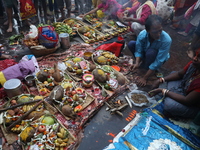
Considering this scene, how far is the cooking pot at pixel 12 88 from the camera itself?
2674mm

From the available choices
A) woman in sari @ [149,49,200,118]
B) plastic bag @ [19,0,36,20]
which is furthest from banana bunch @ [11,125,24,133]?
plastic bag @ [19,0,36,20]

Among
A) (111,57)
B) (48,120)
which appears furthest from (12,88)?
(111,57)

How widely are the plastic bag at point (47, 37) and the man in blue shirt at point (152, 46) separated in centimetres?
216

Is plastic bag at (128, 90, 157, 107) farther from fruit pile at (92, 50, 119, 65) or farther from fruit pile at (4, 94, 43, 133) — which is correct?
fruit pile at (4, 94, 43, 133)

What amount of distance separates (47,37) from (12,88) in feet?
5.95

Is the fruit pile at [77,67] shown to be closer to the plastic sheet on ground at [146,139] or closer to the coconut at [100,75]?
the coconut at [100,75]

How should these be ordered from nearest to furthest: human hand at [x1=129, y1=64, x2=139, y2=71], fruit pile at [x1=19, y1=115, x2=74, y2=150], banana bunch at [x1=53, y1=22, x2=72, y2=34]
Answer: fruit pile at [x1=19, y1=115, x2=74, y2=150]
human hand at [x1=129, y1=64, x2=139, y2=71]
banana bunch at [x1=53, y1=22, x2=72, y2=34]

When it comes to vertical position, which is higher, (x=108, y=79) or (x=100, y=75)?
(x=100, y=75)

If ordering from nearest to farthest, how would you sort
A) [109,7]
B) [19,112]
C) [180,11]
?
[19,112] → [180,11] → [109,7]

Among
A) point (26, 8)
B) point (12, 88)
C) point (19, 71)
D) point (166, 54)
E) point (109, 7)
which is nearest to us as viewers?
point (12, 88)

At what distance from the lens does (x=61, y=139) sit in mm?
2160

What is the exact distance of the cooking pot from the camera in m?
2.67

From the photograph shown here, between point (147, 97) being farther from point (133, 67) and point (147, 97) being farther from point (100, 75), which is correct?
point (100, 75)

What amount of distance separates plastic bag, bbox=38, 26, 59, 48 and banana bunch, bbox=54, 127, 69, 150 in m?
2.61
